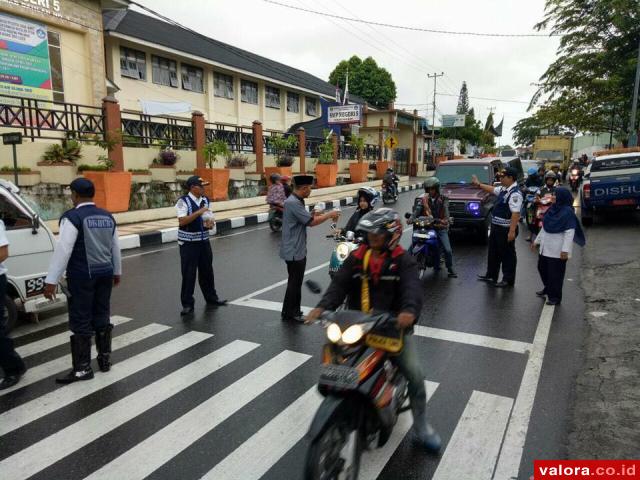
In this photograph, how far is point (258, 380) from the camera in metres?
4.31

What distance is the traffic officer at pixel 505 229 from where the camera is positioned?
7168 millimetres

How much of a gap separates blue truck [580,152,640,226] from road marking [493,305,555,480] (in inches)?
346

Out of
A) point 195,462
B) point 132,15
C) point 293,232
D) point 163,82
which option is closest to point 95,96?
point 163,82

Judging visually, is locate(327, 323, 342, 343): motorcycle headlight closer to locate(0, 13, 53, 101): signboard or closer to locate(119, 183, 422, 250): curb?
locate(119, 183, 422, 250): curb

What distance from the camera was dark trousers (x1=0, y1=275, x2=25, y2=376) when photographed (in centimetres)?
413

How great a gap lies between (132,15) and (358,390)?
28.6 m

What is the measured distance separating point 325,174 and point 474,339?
68.1 ft

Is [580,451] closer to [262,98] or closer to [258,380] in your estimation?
[258,380]

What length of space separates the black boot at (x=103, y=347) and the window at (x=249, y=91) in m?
26.8

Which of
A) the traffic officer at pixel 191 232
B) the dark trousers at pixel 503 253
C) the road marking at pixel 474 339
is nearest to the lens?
the road marking at pixel 474 339

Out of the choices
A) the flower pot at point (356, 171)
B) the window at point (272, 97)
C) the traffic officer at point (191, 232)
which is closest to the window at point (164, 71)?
the window at point (272, 97)

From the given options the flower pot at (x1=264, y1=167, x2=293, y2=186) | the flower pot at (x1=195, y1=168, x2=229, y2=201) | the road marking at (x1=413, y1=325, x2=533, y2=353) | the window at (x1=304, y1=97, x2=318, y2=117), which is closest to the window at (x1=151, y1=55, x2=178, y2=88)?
the flower pot at (x1=264, y1=167, x2=293, y2=186)

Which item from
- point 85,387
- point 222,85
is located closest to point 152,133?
point 222,85

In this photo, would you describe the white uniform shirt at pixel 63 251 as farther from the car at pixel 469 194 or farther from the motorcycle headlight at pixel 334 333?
the car at pixel 469 194
